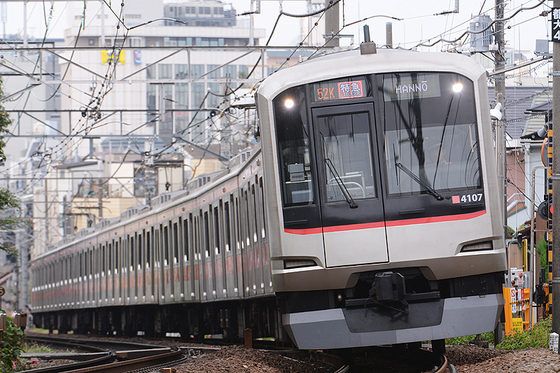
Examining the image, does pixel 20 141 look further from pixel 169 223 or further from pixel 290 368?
pixel 290 368

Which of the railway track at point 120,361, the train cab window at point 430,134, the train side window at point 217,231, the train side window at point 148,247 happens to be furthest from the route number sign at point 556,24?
the train side window at point 148,247

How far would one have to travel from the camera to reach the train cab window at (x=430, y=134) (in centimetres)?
790

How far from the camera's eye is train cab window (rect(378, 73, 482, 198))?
25.9 feet

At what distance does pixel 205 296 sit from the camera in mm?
15391

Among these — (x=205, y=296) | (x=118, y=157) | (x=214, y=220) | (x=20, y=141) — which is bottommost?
(x=205, y=296)

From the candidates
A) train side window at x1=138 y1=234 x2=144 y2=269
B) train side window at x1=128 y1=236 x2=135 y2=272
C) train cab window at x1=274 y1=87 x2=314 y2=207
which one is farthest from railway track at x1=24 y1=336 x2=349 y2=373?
train side window at x1=128 y1=236 x2=135 y2=272

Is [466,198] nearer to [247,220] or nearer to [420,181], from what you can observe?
[420,181]

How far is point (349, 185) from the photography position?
802 cm

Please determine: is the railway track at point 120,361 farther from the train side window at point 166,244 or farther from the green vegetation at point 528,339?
the green vegetation at point 528,339

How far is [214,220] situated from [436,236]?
23.7 ft

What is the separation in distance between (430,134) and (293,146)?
1299 mm

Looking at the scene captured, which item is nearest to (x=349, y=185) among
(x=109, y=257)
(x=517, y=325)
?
(x=517, y=325)

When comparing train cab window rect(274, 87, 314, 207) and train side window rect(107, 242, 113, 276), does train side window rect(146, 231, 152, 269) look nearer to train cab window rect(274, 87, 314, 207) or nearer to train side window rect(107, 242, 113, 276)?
train side window rect(107, 242, 113, 276)

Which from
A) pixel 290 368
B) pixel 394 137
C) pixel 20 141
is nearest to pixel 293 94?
pixel 394 137
